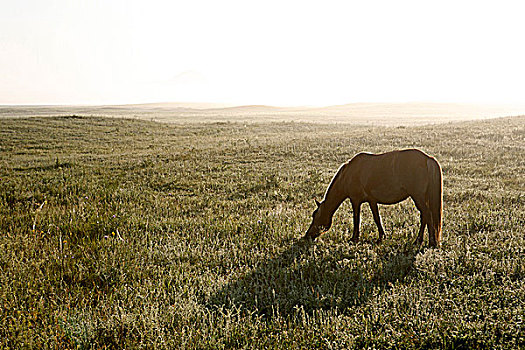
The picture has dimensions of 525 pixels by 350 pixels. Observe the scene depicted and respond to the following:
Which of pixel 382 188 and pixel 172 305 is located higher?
pixel 382 188

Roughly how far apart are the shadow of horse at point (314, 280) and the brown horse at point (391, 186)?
1.86ft

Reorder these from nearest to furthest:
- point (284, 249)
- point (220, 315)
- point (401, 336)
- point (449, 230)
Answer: point (401, 336) → point (220, 315) → point (284, 249) → point (449, 230)

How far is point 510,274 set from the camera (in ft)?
18.8

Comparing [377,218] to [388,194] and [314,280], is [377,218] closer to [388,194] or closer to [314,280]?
[388,194]

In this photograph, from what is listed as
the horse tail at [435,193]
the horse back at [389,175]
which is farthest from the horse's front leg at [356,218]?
the horse tail at [435,193]

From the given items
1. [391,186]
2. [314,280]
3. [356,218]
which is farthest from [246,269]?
[391,186]

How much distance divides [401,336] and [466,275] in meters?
1.96

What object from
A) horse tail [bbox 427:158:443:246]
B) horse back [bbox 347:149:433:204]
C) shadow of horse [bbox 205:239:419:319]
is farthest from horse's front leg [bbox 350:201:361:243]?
horse tail [bbox 427:158:443:246]

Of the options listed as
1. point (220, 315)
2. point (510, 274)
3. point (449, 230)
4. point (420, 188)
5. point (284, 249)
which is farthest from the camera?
point (449, 230)

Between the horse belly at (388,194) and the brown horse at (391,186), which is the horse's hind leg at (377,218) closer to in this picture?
the brown horse at (391,186)

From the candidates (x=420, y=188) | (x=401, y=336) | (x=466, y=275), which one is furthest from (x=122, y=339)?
(x=420, y=188)

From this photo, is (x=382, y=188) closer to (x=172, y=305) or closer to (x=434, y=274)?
(x=434, y=274)

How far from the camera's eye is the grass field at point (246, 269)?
4551 millimetres

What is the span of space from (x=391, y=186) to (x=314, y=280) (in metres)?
2.27
